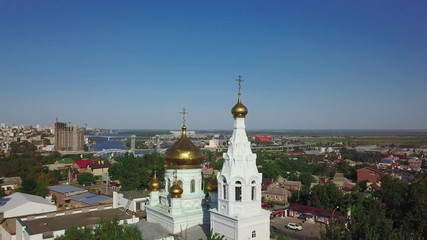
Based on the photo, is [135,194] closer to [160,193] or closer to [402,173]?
[160,193]

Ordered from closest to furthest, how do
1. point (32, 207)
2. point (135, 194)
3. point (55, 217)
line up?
point (55, 217), point (32, 207), point (135, 194)

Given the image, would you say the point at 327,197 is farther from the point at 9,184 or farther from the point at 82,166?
the point at 82,166

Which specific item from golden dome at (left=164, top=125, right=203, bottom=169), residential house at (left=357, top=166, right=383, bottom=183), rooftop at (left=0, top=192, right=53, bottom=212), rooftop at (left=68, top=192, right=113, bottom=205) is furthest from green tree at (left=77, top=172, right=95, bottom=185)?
residential house at (left=357, top=166, right=383, bottom=183)

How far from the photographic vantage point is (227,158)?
1545 cm

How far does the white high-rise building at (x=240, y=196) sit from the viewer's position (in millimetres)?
15016

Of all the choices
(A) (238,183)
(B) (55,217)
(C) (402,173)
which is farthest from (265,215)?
(C) (402,173)

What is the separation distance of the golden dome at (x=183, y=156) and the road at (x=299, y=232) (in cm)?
1273

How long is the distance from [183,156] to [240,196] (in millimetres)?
4333

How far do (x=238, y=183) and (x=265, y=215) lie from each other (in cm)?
191

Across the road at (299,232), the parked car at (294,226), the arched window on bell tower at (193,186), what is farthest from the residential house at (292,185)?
the arched window on bell tower at (193,186)

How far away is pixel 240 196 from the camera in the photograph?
51.1 feet

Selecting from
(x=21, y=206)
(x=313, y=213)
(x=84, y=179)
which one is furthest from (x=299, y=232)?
(x=84, y=179)

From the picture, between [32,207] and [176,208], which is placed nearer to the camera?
[176,208]

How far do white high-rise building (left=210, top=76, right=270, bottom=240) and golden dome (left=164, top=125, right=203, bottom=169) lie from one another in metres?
3.38
